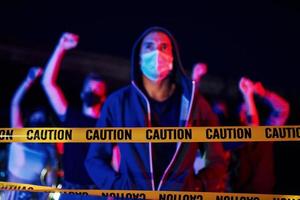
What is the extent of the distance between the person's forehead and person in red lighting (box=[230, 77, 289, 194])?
3.18 ft

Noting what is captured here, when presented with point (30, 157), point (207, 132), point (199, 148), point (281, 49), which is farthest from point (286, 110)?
point (30, 157)

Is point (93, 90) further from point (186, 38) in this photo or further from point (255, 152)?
point (255, 152)

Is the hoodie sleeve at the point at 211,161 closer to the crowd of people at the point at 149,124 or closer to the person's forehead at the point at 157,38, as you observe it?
the crowd of people at the point at 149,124

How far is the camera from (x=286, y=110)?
4.09 metres

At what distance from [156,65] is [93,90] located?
768 millimetres

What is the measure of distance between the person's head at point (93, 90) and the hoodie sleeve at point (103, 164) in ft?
0.50

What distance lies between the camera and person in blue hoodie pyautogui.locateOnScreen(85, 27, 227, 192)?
3996 mm

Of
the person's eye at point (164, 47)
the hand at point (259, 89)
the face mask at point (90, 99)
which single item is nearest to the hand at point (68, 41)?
the face mask at point (90, 99)

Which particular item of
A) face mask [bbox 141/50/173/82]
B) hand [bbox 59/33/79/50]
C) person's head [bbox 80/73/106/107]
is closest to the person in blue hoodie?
face mask [bbox 141/50/173/82]

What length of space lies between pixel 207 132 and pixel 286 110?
1.32 metres

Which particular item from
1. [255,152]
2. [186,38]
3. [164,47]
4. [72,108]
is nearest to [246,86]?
[255,152]

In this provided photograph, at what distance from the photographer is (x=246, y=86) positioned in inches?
163

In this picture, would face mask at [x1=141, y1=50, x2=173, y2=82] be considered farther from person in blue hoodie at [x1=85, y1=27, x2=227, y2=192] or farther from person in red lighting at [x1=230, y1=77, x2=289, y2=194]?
person in red lighting at [x1=230, y1=77, x2=289, y2=194]

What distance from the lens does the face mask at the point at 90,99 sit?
4.23 metres
